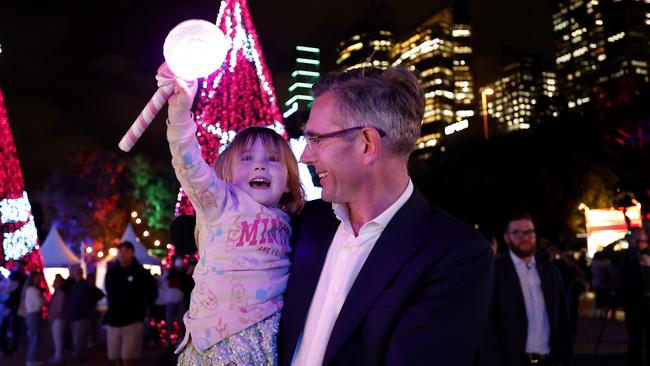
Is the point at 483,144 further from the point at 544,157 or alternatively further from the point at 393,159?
the point at 393,159

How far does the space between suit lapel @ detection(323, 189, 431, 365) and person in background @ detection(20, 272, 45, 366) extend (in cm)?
1116

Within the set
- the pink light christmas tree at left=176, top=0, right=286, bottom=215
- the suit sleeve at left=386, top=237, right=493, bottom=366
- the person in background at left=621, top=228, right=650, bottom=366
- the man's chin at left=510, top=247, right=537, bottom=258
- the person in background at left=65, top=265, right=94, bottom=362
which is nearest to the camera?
the suit sleeve at left=386, top=237, right=493, bottom=366

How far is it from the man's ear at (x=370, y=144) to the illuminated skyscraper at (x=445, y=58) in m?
154

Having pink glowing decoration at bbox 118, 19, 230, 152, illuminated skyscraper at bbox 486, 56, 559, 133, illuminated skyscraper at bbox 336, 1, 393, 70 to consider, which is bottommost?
pink glowing decoration at bbox 118, 19, 230, 152

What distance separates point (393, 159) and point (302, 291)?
632 millimetres

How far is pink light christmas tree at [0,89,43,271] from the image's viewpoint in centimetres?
1501

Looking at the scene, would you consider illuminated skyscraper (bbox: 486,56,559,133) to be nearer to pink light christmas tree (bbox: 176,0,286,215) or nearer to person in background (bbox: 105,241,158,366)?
pink light christmas tree (bbox: 176,0,286,215)

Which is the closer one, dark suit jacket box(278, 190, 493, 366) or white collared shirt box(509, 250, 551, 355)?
dark suit jacket box(278, 190, 493, 366)

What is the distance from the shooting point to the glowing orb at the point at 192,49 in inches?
92.4

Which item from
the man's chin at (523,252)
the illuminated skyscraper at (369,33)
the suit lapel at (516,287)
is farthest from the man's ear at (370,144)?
the illuminated skyscraper at (369,33)

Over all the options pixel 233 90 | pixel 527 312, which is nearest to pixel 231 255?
pixel 527 312

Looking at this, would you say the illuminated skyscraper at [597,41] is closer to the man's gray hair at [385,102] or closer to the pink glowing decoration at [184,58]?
the man's gray hair at [385,102]

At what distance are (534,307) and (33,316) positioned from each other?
1007 cm

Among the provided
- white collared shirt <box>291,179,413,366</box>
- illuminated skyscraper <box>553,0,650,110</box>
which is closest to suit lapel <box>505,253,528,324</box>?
white collared shirt <box>291,179,413,366</box>
